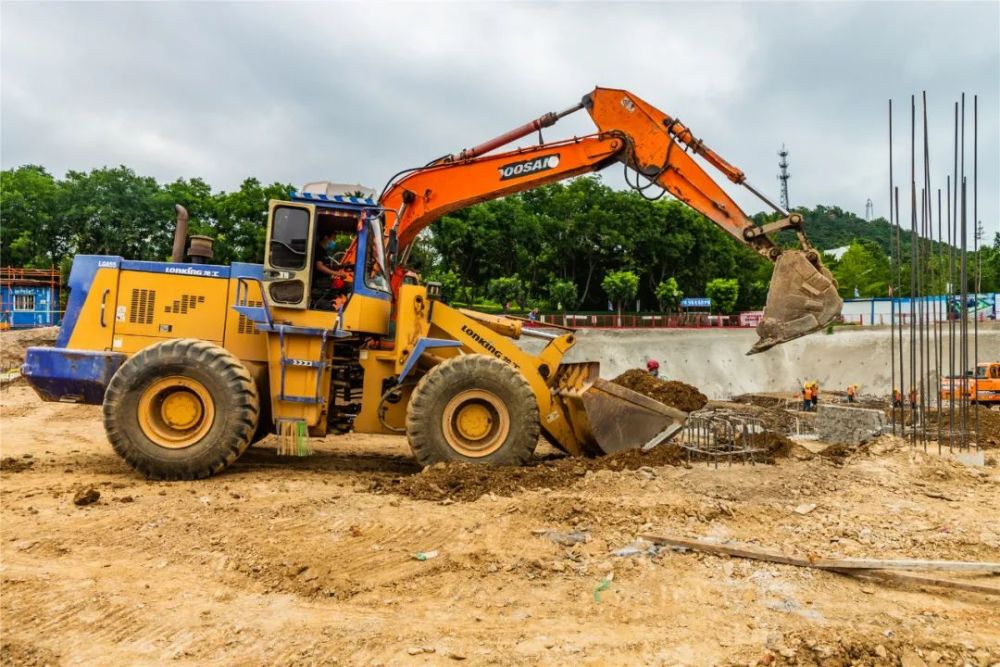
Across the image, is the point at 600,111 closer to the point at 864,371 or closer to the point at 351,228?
the point at 351,228

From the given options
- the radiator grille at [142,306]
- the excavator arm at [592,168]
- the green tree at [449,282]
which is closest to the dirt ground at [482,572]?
the radiator grille at [142,306]

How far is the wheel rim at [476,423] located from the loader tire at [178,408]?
2.18 meters

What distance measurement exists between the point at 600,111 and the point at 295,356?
5.21 meters

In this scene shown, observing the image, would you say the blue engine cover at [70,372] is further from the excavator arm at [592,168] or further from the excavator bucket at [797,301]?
the excavator bucket at [797,301]

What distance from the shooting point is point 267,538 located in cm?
527

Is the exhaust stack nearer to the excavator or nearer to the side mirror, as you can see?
the excavator

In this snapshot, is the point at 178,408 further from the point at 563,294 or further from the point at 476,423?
the point at 563,294

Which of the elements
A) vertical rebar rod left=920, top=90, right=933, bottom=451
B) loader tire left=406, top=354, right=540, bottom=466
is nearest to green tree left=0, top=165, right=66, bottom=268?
loader tire left=406, top=354, right=540, bottom=466

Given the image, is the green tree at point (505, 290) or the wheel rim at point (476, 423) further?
the green tree at point (505, 290)

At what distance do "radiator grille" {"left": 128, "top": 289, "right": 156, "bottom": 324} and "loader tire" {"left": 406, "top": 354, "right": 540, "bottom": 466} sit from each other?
3378mm

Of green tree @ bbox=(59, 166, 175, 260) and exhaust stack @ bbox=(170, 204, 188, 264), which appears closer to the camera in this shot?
exhaust stack @ bbox=(170, 204, 188, 264)

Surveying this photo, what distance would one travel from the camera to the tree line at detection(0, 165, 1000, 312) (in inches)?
1486

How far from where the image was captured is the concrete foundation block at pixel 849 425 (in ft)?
34.5

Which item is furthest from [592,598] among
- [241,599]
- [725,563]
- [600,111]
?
[600,111]
